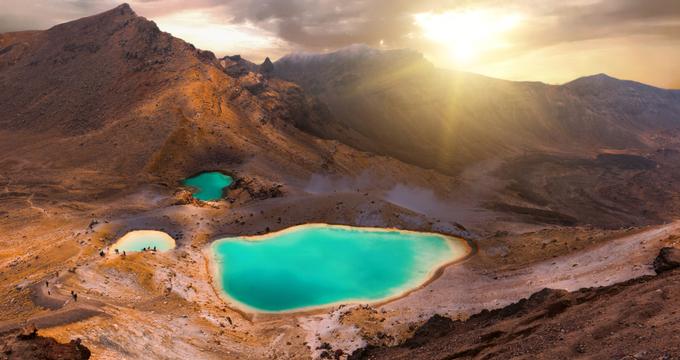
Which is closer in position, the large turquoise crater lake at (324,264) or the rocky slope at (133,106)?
the large turquoise crater lake at (324,264)

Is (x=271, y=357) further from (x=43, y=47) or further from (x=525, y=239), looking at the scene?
(x=43, y=47)

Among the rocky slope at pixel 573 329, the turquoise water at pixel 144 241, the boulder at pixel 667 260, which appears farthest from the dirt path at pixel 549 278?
the turquoise water at pixel 144 241

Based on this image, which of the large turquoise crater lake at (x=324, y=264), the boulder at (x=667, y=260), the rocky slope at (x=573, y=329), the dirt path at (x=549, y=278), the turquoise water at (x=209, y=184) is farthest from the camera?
the turquoise water at (x=209, y=184)

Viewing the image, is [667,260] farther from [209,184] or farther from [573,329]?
[209,184]

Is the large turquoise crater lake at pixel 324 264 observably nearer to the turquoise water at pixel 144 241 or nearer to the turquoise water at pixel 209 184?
the turquoise water at pixel 144 241

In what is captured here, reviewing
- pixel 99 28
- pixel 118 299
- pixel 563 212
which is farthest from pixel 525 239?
pixel 99 28

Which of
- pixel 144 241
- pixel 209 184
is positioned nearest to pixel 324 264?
pixel 144 241
